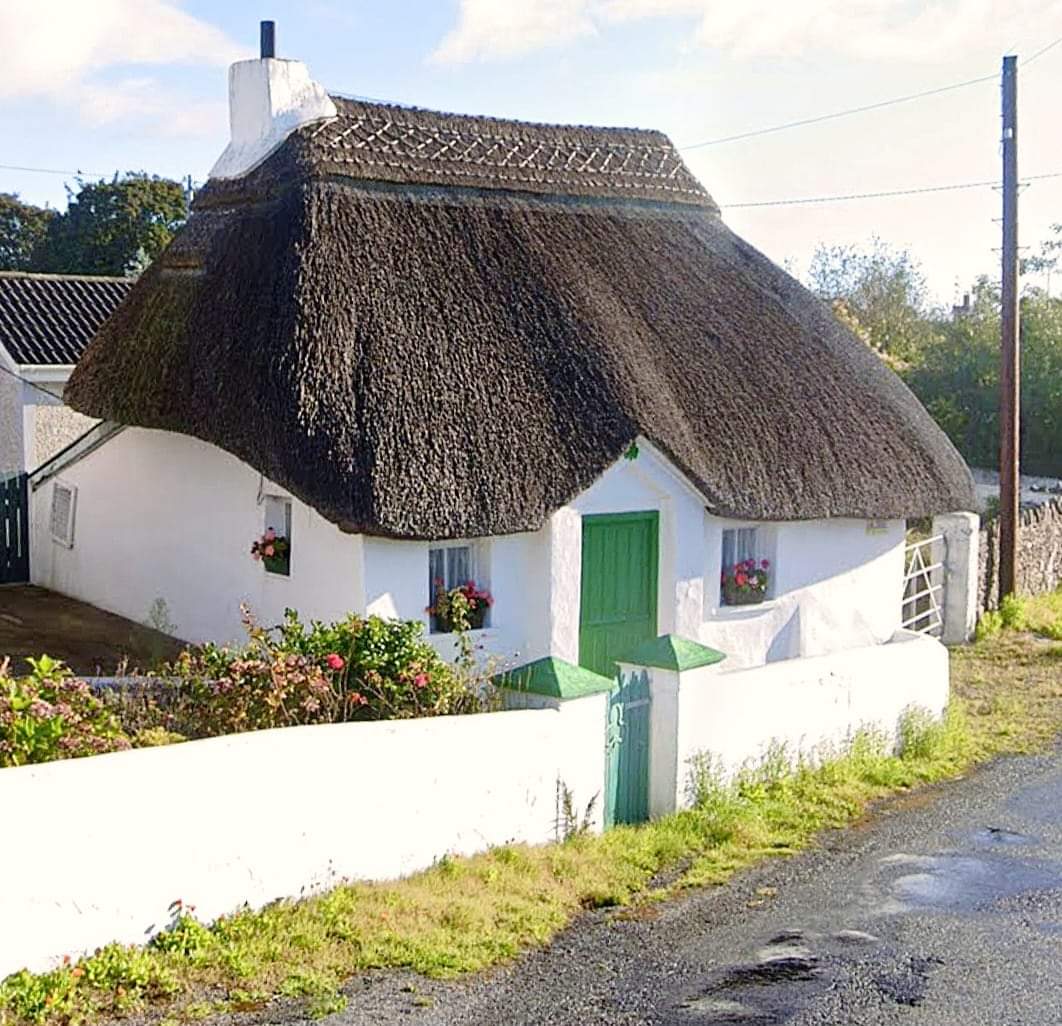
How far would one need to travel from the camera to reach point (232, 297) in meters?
13.1

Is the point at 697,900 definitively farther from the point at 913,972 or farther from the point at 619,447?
the point at 619,447

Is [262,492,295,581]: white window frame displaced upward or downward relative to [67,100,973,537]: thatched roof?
downward

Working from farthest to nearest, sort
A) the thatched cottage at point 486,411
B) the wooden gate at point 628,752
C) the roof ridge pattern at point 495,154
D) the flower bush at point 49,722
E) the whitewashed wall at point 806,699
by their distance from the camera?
the roof ridge pattern at point 495,154
the thatched cottage at point 486,411
the whitewashed wall at point 806,699
the wooden gate at point 628,752
the flower bush at point 49,722

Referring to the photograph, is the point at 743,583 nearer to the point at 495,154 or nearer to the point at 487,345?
the point at 487,345

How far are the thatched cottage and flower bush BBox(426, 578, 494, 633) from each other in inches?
5.0

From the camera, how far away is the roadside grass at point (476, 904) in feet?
21.5

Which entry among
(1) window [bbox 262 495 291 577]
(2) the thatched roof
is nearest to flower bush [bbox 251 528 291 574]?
(1) window [bbox 262 495 291 577]

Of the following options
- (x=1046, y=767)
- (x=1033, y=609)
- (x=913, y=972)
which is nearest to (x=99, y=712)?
(x=913, y=972)

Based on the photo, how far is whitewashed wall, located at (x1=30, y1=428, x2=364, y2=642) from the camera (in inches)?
477

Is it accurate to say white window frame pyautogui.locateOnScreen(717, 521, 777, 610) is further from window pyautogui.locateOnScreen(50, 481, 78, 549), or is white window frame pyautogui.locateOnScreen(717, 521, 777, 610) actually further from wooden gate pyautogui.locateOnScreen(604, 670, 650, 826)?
window pyautogui.locateOnScreen(50, 481, 78, 549)

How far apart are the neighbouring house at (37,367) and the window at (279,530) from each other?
9.33 m

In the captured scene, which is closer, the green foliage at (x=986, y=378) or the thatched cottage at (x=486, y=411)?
the thatched cottage at (x=486, y=411)

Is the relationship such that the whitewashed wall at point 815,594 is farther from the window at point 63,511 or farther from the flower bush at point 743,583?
the window at point 63,511

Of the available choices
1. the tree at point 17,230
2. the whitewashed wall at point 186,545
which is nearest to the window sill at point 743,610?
the whitewashed wall at point 186,545
